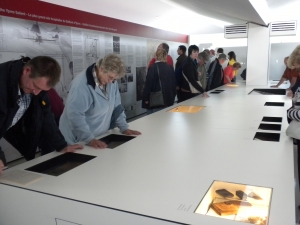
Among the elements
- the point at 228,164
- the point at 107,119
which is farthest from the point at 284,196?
the point at 107,119

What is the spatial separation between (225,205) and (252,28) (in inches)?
225

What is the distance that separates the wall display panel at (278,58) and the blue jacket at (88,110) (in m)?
7.26

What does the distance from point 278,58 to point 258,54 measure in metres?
2.64

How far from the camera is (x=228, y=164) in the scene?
181 cm

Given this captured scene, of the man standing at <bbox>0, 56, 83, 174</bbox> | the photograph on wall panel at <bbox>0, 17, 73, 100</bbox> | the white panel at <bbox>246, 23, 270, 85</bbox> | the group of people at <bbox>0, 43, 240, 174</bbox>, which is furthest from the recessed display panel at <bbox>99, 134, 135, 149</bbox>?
the white panel at <bbox>246, 23, 270, 85</bbox>

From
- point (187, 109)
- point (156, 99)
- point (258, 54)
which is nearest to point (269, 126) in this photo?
point (187, 109)

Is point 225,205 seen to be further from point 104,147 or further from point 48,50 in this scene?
point 48,50

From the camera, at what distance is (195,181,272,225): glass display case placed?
126cm

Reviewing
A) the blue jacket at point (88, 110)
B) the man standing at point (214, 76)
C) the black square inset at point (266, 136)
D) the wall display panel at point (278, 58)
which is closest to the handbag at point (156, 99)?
the blue jacket at point (88, 110)

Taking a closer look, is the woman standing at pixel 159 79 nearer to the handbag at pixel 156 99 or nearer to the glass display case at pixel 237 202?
the handbag at pixel 156 99

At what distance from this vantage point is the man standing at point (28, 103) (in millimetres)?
1596

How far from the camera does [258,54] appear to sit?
638 cm

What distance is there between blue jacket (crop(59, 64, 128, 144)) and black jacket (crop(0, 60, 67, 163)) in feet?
0.53

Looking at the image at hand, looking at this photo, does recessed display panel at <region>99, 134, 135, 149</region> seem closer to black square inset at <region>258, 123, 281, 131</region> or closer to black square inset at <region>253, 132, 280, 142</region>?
black square inset at <region>253, 132, 280, 142</region>
